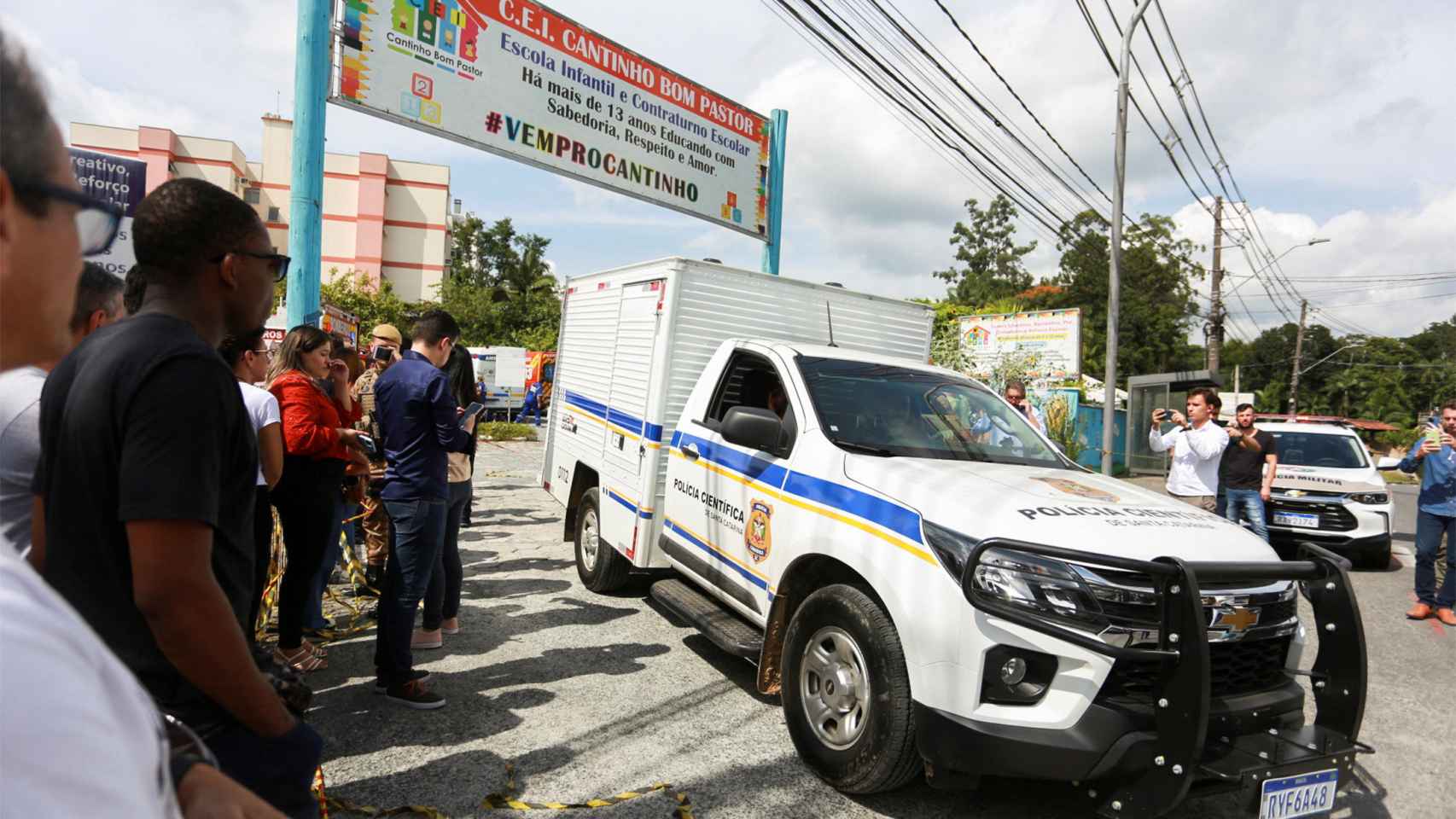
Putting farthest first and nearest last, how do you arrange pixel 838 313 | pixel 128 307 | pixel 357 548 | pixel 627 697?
pixel 357 548 < pixel 838 313 < pixel 627 697 < pixel 128 307

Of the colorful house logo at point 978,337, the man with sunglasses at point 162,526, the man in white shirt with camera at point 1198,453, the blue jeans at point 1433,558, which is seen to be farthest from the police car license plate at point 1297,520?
the colorful house logo at point 978,337

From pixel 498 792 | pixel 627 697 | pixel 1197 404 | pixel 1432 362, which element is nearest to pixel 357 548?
pixel 627 697

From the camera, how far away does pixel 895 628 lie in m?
3.21

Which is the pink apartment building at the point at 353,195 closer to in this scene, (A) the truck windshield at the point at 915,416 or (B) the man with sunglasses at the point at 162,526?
(A) the truck windshield at the point at 915,416

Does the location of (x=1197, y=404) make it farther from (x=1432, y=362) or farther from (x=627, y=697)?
(x=1432, y=362)

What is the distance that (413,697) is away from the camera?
13.4ft

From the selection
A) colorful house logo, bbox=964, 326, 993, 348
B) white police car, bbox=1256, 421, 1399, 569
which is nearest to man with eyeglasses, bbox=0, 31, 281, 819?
white police car, bbox=1256, 421, 1399, 569

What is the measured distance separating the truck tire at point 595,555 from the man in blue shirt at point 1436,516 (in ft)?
20.2

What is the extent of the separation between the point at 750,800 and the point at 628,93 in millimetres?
7395

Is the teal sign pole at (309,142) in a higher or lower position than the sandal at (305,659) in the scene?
higher

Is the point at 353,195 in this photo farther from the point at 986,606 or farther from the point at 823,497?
the point at 986,606

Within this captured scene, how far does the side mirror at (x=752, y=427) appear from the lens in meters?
4.04

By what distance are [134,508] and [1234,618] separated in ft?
10.8

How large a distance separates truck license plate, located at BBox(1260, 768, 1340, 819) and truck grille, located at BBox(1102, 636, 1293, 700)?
1.06ft
